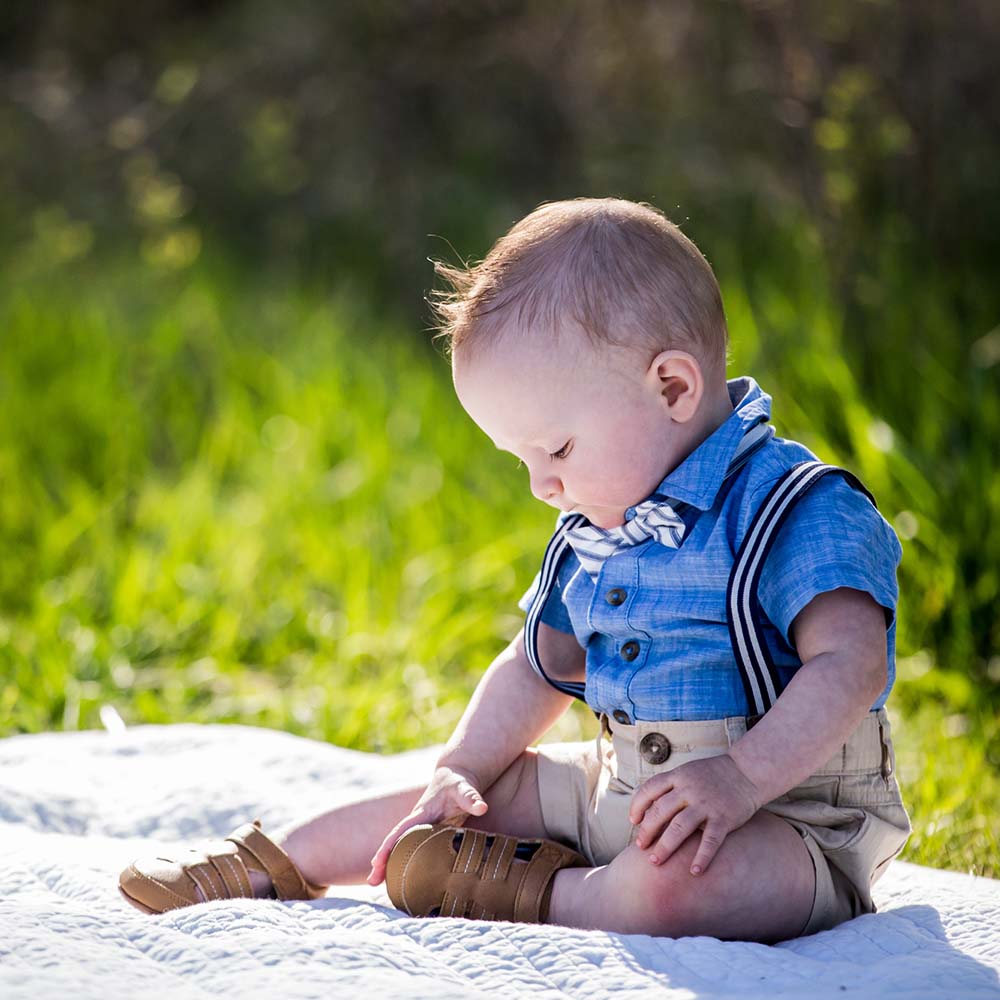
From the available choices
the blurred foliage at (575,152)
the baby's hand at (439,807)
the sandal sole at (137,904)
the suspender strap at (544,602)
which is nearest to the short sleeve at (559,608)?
the suspender strap at (544,602)

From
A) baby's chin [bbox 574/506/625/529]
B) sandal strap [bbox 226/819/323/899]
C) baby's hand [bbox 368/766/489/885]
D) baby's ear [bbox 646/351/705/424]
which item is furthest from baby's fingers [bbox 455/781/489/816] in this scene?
baby's ear [bbox 646/351/705/424]

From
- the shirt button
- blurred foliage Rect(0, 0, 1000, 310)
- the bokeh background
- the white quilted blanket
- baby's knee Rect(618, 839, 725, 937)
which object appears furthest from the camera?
blurred foliage Rect(0, 0, 1000, 310)

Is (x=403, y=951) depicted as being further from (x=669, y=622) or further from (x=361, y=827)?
(x=669, y=622)

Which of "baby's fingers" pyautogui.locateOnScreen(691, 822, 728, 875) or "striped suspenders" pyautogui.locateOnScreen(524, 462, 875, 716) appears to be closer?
"baby's fingers" pyautogui.locateOnScreen(691, 822, 728, 875)

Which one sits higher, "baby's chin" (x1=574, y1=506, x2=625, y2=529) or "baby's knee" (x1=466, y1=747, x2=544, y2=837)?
"baby's chin" (x1=574, y1=506, x2=625, y2=529)

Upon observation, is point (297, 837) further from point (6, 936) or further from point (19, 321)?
point (19, 321)

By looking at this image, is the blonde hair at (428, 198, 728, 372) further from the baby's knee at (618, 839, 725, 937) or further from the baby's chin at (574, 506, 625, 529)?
the baby's knee at (618, 839, 725, 937)

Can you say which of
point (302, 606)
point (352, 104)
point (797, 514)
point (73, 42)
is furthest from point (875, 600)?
point (73, 42)

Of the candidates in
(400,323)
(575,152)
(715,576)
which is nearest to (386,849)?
(715,576)

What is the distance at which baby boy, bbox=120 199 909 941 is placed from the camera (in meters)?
1.53

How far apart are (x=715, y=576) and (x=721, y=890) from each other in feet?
1.16

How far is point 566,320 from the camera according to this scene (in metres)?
1.61

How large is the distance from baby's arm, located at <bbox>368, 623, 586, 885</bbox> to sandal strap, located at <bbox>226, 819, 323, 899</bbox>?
0.13m

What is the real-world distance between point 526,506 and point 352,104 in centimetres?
249
